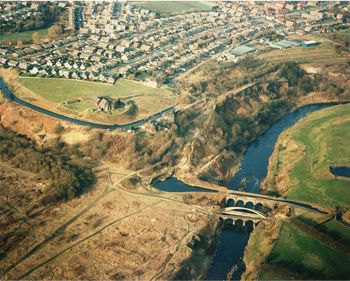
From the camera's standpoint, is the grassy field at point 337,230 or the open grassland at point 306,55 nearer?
the grassy field at point 337,230

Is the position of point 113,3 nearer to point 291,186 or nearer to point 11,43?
point 11,43

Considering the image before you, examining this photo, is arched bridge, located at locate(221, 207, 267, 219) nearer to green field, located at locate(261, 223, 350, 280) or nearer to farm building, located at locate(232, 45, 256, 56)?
green field, located at locate(261, 223, 350, 280)

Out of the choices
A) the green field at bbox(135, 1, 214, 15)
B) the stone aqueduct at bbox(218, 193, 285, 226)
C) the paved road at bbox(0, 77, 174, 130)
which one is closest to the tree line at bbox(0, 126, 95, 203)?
the paved road at bbox(0, 77, 174, 130)

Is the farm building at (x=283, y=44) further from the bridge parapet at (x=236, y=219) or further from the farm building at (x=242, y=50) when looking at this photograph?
the bridge parapet at (x=236, y=219)

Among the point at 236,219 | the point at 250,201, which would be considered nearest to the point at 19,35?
the point at 250,201

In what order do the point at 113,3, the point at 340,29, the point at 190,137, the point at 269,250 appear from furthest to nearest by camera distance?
the point at 113,3 < the point at 340,29 < the point at 190,137 < the point at 269,250

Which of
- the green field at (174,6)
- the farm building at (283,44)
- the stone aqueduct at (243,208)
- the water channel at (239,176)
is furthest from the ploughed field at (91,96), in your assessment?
the green field at (174,6)

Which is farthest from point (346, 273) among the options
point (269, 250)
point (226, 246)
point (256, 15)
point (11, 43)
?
point (256, 15)

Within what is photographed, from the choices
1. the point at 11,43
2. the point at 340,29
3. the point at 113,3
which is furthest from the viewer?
the point at 113,3
